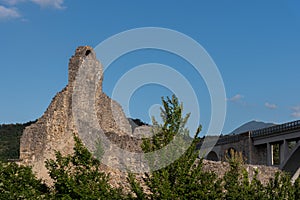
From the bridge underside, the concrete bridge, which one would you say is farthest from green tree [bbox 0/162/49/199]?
the bridge underside

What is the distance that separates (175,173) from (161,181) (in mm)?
426

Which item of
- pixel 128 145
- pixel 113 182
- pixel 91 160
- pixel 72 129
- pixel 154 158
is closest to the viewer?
pixel 154 158

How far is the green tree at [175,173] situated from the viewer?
1309 centimetres

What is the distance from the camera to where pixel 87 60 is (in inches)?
894

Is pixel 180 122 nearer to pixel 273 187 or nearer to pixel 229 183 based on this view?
pixel 229 183

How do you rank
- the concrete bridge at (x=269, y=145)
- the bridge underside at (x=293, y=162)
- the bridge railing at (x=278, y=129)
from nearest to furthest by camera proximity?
1. the bridge underside at (x=293, y=162)
2. the bridge railing at (x=278, y=129)
3. the concrete bridge at (x=269, y=145)

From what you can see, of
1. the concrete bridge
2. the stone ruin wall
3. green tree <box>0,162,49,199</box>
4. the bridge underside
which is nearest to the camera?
green tree <box>0,162,49,199</box>

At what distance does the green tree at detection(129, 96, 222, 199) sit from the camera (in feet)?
43.0

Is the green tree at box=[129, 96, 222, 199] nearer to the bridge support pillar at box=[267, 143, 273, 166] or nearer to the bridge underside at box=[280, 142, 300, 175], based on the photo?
the bridge underside at box=[280, 142, 300, 175]

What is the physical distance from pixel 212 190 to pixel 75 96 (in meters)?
9.94

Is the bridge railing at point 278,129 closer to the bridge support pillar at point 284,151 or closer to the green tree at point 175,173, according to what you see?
the bridge support pillar at point 284,151

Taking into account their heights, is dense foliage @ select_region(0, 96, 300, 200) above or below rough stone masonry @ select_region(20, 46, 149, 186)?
below

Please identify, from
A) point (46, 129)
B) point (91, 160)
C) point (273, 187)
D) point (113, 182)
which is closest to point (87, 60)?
point (46, 129)

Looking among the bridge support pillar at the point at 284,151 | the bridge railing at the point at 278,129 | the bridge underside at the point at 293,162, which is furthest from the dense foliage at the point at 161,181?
the bridge support pillar at the point at 284,151
